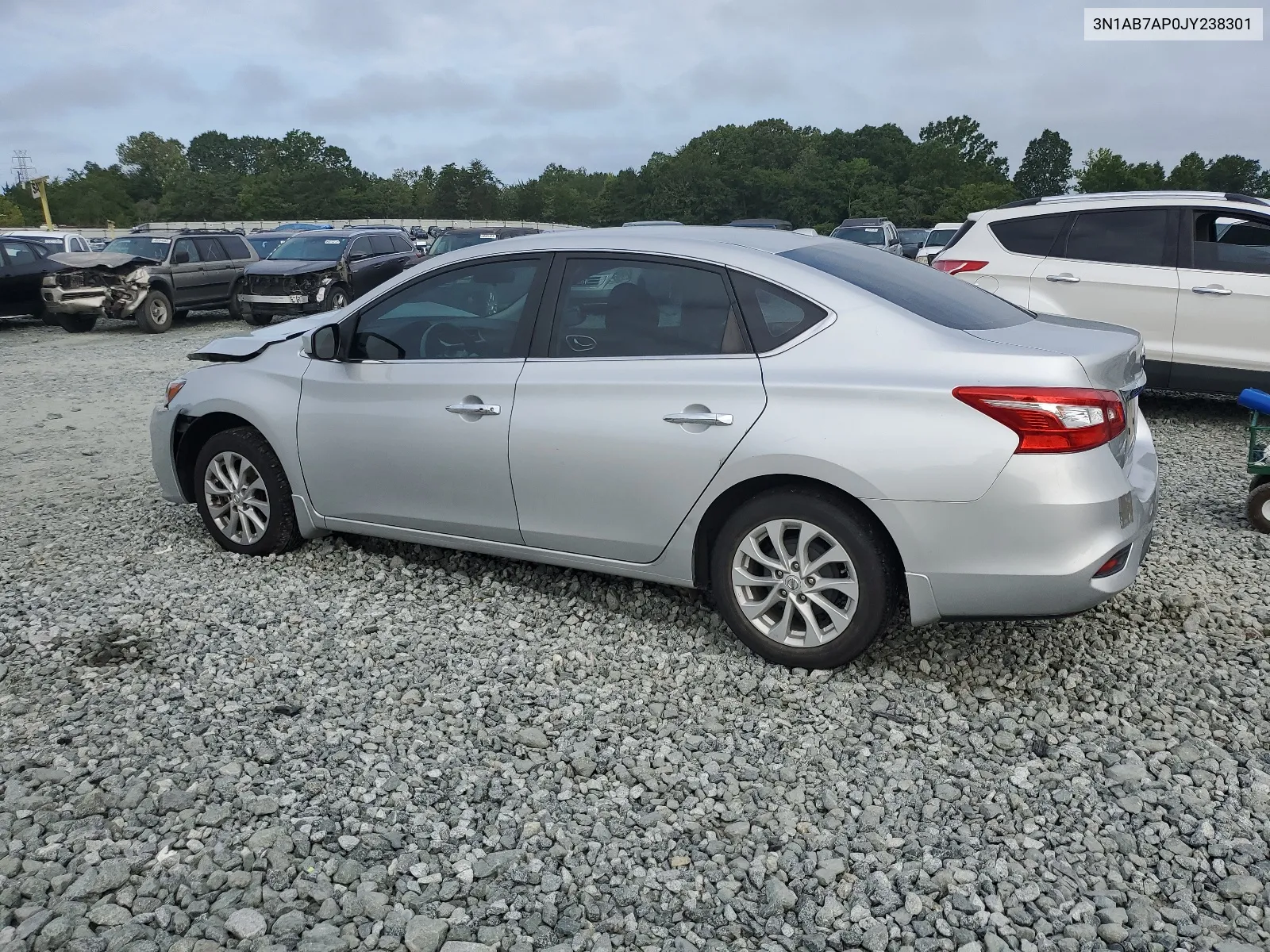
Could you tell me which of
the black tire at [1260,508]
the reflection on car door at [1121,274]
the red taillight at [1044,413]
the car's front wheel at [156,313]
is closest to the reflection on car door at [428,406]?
the red taillight at [1044,413]

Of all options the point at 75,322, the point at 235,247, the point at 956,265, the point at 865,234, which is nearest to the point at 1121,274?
the point at 956,265

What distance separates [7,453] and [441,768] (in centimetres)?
677

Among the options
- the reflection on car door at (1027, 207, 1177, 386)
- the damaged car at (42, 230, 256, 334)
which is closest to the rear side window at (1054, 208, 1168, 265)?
the reflection on car door at (1027, 207, 1177, 386)

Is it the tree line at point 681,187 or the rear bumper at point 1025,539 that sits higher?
the tree line at point 681,187

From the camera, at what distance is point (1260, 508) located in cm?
562

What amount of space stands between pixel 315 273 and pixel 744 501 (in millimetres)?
15164

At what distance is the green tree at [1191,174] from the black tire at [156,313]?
85.6m

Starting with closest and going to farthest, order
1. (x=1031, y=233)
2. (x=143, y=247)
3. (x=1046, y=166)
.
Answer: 1. (x=1031, y=233)
2. (x=143, y=247)
3. (x=1046, y=166)

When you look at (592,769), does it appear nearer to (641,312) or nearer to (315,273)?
(641,312)

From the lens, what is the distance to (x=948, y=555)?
11.8 ft

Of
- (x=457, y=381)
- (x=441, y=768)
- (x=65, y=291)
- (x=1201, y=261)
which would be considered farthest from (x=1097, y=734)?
(x=65, y=291)

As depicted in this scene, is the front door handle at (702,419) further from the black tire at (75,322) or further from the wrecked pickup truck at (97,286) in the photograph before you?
the black tire at (75,322)

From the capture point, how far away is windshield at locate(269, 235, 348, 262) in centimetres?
1811

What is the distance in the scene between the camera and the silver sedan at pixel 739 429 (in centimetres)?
355
